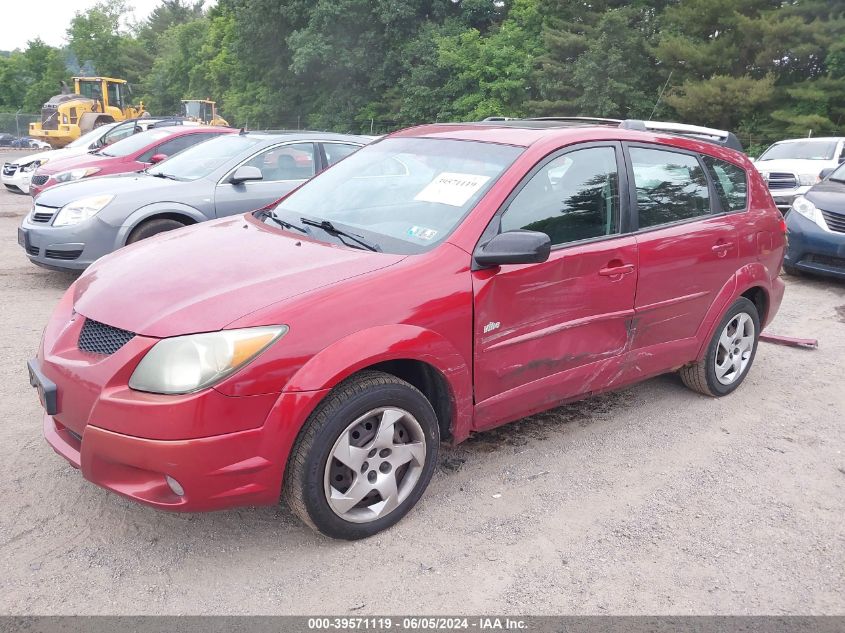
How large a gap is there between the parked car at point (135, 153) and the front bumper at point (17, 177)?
420 centimetres

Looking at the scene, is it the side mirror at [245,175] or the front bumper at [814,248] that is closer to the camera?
the side mirror at [245,175]

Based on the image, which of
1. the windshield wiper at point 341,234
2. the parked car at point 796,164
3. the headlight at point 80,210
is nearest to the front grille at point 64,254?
the headlight at point 80,210

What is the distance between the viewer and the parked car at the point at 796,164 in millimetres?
12797

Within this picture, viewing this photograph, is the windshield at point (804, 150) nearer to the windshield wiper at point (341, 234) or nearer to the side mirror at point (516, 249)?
the side mirror at point (516, 249)

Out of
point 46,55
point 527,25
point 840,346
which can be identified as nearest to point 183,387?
point 840,346

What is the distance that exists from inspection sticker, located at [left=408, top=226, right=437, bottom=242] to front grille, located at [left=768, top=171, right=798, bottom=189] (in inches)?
452

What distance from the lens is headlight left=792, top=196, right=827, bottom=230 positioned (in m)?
8.13

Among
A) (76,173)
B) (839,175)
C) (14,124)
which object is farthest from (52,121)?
(839,175)

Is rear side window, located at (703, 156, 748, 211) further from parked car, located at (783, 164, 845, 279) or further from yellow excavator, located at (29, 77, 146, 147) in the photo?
yellow excavator, located at (29, 77, 146, 147)

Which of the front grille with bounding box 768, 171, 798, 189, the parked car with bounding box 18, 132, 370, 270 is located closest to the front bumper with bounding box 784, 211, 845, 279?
the front grille with bounding box 768, 171, 798, 189

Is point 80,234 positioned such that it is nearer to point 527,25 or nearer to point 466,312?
point 466,312

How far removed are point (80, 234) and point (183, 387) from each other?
4.65 metres

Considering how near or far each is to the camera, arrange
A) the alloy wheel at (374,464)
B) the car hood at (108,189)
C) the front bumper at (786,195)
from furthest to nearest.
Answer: the front bumper at (786,195) < the car hood at (108,189) < the alloy wheel at (374,464)

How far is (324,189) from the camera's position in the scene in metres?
4.07
